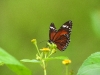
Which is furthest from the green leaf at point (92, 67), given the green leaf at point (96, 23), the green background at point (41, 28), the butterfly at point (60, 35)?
the green background at point (41, 28)

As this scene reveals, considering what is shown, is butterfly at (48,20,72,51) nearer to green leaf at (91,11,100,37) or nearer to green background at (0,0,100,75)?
green leaf at (91,11,100,37)

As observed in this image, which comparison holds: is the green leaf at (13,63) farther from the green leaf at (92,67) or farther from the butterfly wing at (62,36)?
the butterfly wing at (62,36)

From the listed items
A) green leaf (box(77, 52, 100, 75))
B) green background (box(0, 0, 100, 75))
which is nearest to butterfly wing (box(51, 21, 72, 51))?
green leaf (box(77, 52, 100, 75))

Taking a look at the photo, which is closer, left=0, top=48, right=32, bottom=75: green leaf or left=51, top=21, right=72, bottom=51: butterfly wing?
left=0, top=48, right=32, bottom=75: green leaf

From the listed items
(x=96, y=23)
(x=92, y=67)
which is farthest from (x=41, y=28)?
(x=92, y=67)

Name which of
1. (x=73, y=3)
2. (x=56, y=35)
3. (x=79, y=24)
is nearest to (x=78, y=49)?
(x=79, y=24)

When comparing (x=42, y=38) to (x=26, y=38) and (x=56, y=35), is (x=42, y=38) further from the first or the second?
(x=56, y=35)

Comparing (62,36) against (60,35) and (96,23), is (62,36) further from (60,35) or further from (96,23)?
(96,23)
